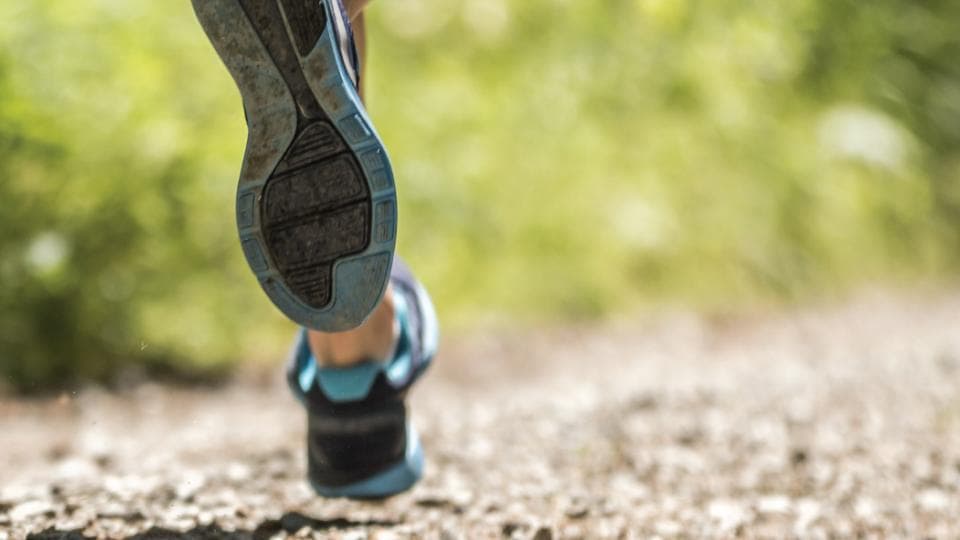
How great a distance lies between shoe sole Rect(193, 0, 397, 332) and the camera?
127 centimetres

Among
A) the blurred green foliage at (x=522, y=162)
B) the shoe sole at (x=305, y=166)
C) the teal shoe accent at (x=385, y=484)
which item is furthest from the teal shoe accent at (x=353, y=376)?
the blurred green foliage at (x=522, y=162)

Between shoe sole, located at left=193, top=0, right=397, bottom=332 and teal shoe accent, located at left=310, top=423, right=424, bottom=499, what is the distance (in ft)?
1.46

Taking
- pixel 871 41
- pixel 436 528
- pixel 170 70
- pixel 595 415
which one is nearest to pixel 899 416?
pixel 595 415

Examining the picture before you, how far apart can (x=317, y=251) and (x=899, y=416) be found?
1.90m

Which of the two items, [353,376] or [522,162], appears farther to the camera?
[522,162]

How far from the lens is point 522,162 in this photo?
14.1ft

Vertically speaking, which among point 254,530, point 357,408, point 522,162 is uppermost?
point 522,162

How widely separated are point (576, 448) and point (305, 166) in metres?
1.36

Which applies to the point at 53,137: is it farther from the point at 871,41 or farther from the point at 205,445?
the point at 871,41

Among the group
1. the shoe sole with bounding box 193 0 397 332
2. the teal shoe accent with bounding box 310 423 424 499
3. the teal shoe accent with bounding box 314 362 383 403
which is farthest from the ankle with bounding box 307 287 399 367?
the shoe sole with bounding box 193 0 397 332

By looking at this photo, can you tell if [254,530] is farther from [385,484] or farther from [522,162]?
[522,162]

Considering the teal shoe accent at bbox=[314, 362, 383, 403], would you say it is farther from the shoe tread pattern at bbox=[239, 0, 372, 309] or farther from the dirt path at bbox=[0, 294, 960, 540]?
the shoe tread pattern at bbox=[239, 0, 372, 309]

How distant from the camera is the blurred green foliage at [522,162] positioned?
10.2ft

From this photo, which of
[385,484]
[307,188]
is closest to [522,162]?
[385,484]
